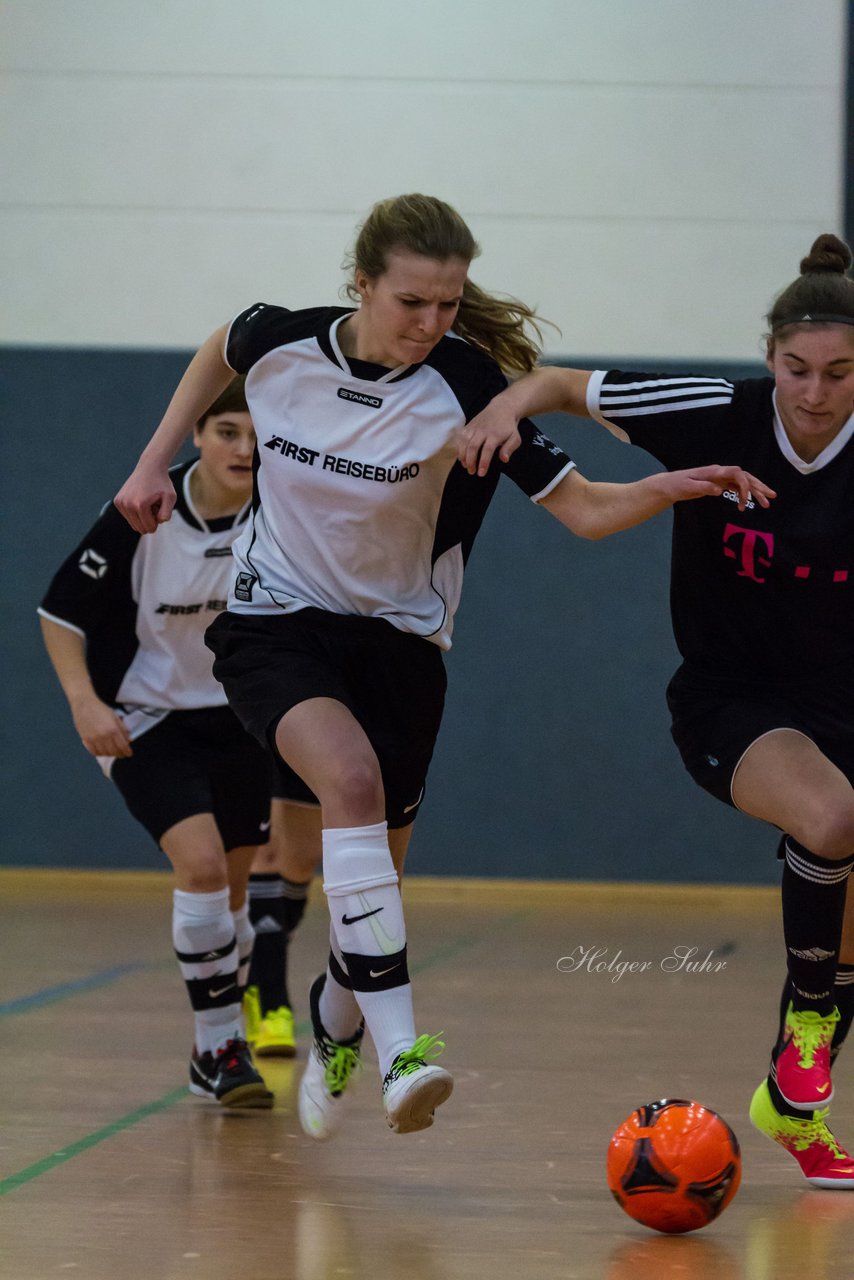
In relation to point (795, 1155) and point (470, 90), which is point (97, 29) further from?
point (795, 1155)

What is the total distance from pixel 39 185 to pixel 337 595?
18.3ft

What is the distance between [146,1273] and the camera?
7.13 ft

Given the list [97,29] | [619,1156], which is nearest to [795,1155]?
[619,1156]

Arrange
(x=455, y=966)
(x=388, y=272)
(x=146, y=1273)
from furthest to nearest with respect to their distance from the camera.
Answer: (x=455, y=966) → (x=388, y=272) → (x=146, y=1273)

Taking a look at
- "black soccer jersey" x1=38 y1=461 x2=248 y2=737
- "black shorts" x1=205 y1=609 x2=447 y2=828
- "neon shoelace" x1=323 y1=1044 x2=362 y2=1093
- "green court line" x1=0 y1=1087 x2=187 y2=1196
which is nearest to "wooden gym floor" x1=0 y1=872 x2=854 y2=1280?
"green court line" x1=0 y1=1087 x2=187 y2=1196

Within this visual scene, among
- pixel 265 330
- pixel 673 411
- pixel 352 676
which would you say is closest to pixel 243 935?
pixel 352 676

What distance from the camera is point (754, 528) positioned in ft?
9.55

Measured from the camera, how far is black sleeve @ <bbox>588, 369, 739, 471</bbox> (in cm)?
296

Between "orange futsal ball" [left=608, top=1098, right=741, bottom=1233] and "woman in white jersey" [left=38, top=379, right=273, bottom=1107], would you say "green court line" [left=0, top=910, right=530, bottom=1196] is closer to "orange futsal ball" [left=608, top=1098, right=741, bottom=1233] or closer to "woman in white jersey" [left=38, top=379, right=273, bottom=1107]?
"woman in white jersey" [left=38, top=379, right=273, bottom=1107]

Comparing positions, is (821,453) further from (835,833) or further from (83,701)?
(83,701)

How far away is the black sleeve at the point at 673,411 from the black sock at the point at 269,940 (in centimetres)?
178

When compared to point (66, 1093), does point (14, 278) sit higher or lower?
higher

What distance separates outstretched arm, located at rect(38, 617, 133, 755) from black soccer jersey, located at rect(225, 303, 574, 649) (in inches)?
23.5

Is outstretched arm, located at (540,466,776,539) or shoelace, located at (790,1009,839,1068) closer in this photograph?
outstretched arm, located at (540,466,776,539)
